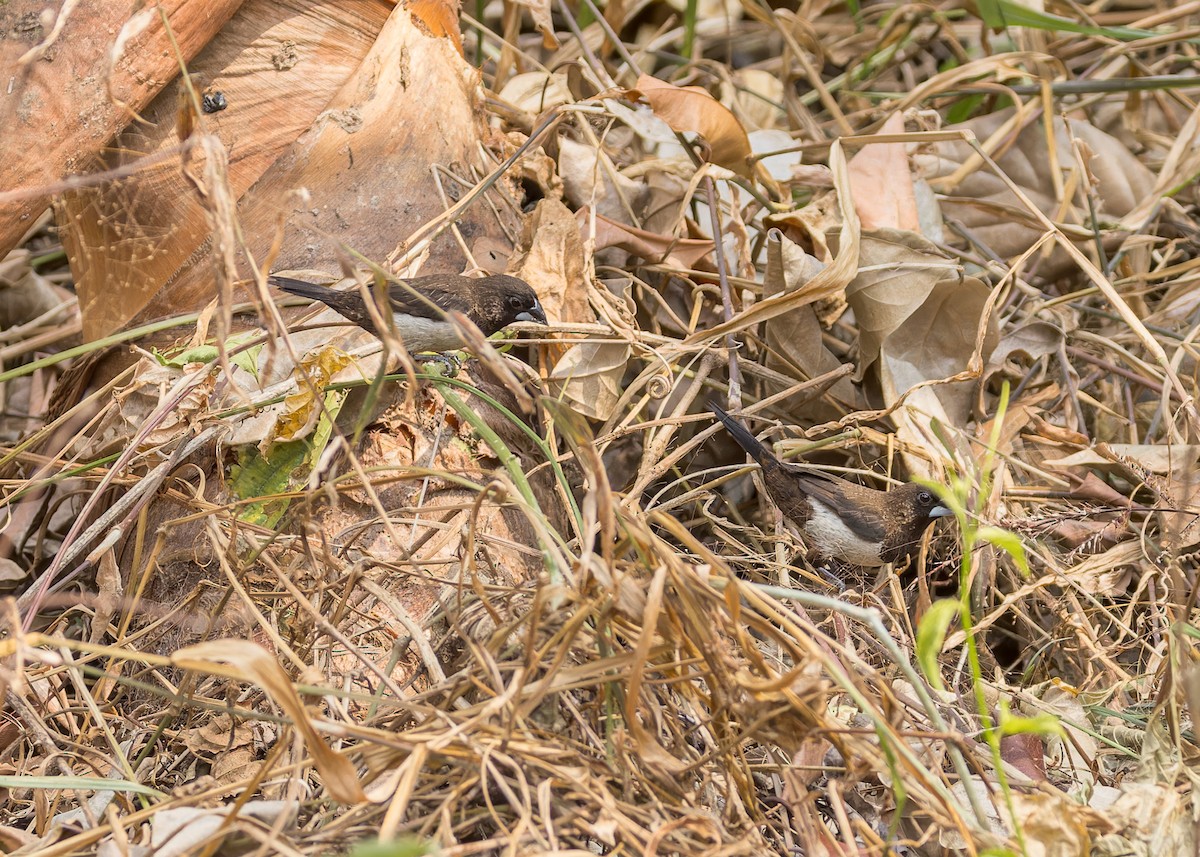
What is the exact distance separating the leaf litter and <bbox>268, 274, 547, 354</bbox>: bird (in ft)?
0.40

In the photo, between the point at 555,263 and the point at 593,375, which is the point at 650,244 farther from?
the point at 593,375

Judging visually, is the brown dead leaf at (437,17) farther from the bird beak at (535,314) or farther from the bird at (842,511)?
the bird at (842,511)

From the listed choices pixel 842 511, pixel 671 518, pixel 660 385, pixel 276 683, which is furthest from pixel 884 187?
pixel 276 683

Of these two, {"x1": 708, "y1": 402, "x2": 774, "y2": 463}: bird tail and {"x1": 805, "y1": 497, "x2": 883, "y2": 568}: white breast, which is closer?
{"x1": 805, "y1": 497, "x2": 883, "y2": 568}: white breast

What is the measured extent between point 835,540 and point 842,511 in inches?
3.7

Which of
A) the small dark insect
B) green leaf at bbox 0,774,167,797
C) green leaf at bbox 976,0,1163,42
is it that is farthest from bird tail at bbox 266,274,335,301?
green leaf at bbox 976,0,1163,42

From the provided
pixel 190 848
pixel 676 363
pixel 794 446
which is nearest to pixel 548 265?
pixel 676 363

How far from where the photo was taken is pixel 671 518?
5.78 feet

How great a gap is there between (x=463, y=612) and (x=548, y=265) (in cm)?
176

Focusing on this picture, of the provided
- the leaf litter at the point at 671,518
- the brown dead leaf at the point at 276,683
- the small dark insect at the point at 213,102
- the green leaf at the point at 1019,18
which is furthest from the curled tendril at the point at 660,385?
the green leaf at the point at 1019,18

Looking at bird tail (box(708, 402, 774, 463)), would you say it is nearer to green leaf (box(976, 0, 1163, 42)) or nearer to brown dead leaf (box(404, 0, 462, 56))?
brown dead leaf (box(404, 0, 462, 56))

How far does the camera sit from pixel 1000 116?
4.57 m

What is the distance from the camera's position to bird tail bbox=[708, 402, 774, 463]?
325 cm

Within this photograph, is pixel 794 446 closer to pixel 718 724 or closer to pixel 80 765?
pixel 718 724
